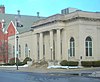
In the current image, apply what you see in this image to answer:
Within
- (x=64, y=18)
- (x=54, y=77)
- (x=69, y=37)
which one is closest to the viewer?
(x=54, y=77)

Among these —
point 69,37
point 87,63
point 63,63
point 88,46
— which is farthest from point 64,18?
point 87,63

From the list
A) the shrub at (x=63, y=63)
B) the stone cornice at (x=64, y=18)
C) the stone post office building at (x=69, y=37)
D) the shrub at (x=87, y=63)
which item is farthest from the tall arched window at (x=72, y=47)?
the shrub at (x=87, y=63)

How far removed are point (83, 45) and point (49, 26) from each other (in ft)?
34.7

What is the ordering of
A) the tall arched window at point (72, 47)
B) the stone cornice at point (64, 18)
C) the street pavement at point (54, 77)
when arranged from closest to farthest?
the street pavement at point (54, 77) < the stone cornice at point (64, 18) < the tall arched window at point (72, 47)

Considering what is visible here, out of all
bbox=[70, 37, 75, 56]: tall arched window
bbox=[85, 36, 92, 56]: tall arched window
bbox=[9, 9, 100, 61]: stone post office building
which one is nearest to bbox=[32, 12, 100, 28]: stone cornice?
bbox=[9, 9, 100, 61]: stone post office building

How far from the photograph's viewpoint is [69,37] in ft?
191

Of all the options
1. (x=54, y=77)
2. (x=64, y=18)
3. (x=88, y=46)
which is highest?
(x=64, y=18)

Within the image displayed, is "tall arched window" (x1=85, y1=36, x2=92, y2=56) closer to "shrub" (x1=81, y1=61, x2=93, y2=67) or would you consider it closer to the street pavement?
"shrub" (x1=81, y1=61, x2=93, y2=67)

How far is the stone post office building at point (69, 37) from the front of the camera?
55000 millimetres

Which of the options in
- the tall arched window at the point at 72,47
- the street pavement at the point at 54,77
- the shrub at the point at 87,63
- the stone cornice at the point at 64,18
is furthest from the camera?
the tall arched window at the point at 72,47

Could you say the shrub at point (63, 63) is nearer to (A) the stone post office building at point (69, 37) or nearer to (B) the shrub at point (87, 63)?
(A) the stone post office building at point (69, 37)

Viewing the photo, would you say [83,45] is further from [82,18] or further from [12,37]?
[12,37]

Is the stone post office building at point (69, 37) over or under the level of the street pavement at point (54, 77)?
over

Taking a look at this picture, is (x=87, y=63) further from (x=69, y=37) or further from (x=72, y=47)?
(x=69, y=37)
